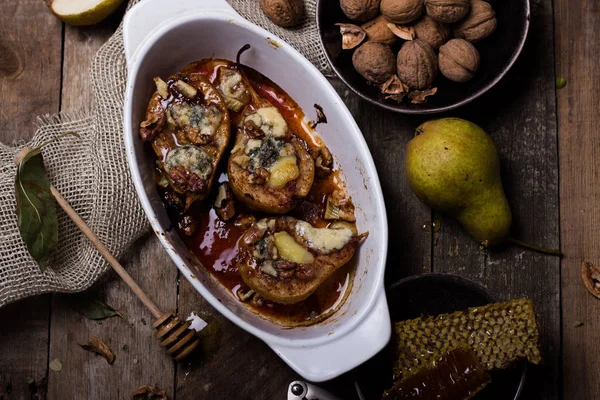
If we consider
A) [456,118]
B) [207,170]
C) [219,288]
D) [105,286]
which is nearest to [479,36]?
[456,118]

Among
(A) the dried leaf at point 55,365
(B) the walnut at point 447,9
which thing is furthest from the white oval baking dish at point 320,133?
(A) the dried leaf at point 55,365

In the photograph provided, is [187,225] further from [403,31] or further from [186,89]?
[403,31]

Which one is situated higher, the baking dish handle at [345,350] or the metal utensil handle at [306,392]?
the baking dish handle at [345,350]

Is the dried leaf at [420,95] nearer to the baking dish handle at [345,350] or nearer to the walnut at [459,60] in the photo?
the walnut at [459,60]

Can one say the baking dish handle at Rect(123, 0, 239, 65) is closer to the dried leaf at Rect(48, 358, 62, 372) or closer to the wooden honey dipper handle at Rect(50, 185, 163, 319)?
the wooden honey dipper handle at Rect(50, 185, 163, 319)

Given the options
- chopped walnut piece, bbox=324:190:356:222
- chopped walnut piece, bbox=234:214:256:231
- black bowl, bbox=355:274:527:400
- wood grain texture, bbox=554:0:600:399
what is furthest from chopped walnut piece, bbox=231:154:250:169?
wood grain texture, bbox=554:0:600:399

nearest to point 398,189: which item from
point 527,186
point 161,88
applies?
point 527,186

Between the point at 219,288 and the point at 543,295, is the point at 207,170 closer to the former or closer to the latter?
the point at 219,288
